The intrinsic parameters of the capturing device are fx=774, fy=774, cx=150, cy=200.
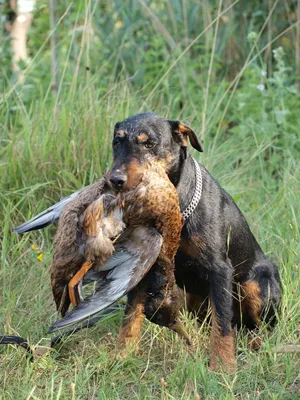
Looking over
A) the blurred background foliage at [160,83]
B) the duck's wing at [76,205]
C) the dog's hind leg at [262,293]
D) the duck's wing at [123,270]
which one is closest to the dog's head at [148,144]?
the duck's wing at [76,205]

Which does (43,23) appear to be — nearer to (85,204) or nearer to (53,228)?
(53,228)

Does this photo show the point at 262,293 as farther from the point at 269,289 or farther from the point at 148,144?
the point at 148,144

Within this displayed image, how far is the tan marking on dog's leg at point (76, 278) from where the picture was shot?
3328mm

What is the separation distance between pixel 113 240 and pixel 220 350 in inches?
33.1

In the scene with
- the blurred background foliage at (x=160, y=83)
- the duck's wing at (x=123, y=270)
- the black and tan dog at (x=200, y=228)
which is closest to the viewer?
the duck's wing at (x=123, y=270)

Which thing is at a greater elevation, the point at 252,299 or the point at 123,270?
the point at 123,270

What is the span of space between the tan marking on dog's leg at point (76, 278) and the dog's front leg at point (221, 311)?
30.0 inches

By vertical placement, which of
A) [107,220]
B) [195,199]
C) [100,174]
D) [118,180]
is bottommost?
[100,174]

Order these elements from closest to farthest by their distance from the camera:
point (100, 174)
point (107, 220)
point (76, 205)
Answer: point (107, 220) → point (76, 205) → point (100, 174)

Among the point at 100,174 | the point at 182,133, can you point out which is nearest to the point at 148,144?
the point at 182,133

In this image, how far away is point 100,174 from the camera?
4.95m

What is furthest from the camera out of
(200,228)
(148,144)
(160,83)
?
(160,83)

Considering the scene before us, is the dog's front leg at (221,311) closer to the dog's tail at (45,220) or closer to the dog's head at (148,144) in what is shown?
the dog's head at (148,144)

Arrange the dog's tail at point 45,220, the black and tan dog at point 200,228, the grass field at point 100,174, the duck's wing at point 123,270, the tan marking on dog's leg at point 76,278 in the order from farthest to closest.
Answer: the dog's tail at point 45,220 → the black and tan dog at point 200,228 → the grass field at point 100,174 → the tan marking on dog's leg at point 76,278 → the duck's wing at point 123,270
